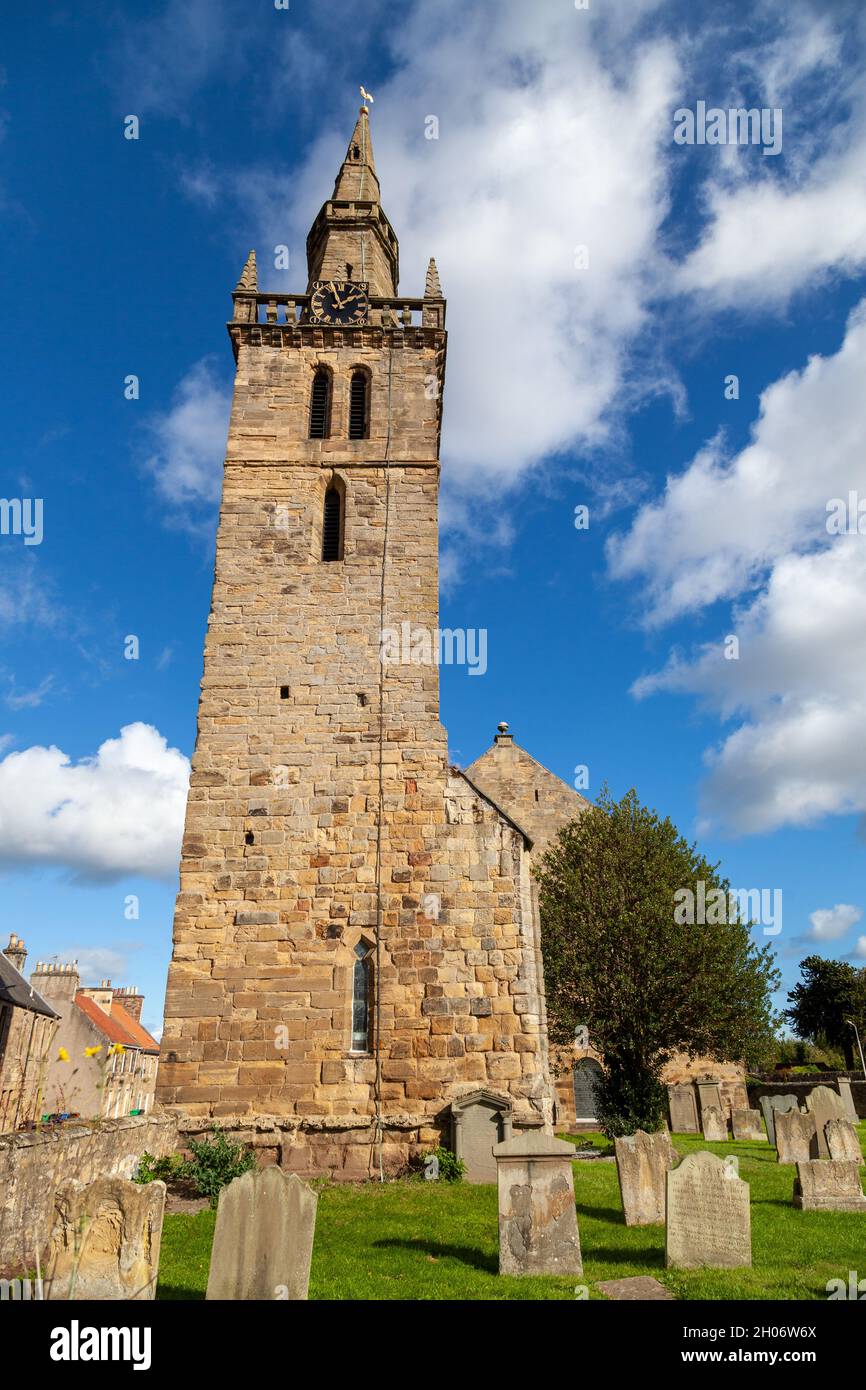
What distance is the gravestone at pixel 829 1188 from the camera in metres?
11.5

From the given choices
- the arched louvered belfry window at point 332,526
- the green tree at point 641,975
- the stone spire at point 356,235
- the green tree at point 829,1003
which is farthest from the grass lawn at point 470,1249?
the green tree at point 829,1003

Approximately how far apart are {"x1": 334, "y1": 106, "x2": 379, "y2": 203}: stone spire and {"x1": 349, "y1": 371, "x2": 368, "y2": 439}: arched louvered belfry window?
306 inches

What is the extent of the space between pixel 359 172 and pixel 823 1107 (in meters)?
27.4

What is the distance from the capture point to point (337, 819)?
14734mm

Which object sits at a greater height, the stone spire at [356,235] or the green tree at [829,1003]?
the stone spire at [356,235]

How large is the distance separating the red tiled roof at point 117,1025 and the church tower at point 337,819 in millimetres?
31780

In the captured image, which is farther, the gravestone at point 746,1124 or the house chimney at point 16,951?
the house chimney at point 16,951

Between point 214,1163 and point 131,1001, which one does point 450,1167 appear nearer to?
point 214,1163

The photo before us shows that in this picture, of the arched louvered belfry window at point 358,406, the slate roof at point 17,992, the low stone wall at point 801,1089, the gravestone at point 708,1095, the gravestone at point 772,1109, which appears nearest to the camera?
the gravestone at point 772,1109

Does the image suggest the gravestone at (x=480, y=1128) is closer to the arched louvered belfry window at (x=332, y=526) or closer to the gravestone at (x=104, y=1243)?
the gravestone at (x=104, y=1243)

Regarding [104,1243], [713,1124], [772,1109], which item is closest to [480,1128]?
[104,1243]

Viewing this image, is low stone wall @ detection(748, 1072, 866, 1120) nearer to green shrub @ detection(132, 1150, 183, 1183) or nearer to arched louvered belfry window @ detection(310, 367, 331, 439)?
→ green shrub @ detection(132, 1150, 183, 1183)

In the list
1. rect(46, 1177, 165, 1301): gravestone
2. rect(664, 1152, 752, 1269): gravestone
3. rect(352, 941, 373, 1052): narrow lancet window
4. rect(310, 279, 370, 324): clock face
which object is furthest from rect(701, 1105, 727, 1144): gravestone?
rect(310, 279, 370, 324): clock face

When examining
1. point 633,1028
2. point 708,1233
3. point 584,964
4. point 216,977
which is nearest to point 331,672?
point 216,977
